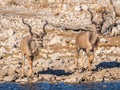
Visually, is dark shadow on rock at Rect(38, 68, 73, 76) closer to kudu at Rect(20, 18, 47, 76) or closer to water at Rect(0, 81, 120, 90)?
kudu at Rect(20, 18, 47, 76)

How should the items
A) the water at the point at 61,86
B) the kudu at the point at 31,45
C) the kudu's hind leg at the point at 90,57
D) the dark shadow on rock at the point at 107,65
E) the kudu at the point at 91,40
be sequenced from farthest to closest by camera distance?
the dark shadow on rock at the point at 107,65
the kudu at the point at 91,40
the kudu's hind leg at the point at 90,57
the kudu at the point at 31,45
the water at the point at 61,86

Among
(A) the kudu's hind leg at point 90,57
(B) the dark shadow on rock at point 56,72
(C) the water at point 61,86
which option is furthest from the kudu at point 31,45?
(C) the water at point 61,86

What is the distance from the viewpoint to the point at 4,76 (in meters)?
26.4

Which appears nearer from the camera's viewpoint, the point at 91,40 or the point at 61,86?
the point at 61,86

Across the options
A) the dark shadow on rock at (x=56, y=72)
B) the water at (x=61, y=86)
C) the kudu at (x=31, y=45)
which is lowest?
the dark shadow on rock at (x=56, y=72)

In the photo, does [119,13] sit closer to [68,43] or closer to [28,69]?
[68,43]

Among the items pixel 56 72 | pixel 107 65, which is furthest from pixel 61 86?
pixel 107 65

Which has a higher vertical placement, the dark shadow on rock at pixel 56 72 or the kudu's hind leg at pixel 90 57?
the kudu's hind leg at pixel 90 57

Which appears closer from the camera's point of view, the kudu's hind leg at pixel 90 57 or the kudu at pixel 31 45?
the kudu at pixel 31 45

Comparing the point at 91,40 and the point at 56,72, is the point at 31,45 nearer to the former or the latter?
the point at 56,72

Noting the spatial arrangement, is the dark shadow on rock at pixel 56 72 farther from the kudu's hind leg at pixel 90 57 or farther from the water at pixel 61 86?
the water at pixel 61 86

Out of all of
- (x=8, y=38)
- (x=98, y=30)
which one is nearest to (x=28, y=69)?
(x=98, y=30)

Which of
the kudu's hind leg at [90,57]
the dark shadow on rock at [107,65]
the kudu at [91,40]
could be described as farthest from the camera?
the dark shadow on rock at [107,65]

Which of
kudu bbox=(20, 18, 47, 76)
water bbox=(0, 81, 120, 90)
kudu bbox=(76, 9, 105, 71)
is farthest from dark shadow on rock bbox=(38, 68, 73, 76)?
water bbox=(0, 81, 120, 90)
